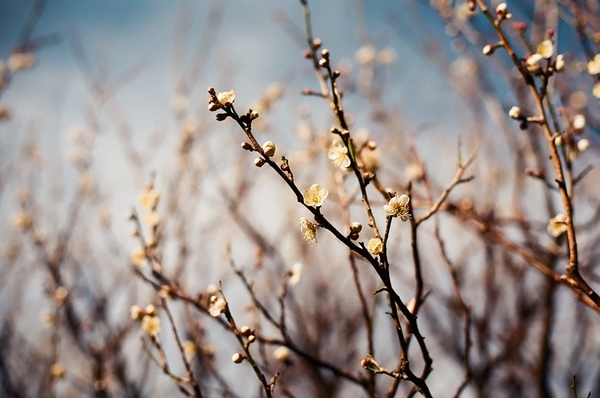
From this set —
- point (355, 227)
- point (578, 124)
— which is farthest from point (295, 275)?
point (578, 124)

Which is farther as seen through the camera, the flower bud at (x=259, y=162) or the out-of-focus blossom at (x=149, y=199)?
the out-of-focus blossom at (x=149, y=199)

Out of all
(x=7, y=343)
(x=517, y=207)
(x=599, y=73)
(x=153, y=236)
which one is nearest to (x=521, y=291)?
(x=517, y=207)

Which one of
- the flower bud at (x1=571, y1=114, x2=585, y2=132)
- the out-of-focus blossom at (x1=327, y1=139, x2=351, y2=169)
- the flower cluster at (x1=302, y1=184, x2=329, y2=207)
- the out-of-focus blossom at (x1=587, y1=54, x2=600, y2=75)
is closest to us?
the flower cluster at (x1=302, y1=184, x2=329, y2=207)

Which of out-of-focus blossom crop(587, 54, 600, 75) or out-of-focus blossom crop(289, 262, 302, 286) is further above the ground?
out-of-focus blossom crop(587, 54, 600, 75)

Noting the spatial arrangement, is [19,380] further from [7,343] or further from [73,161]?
[73,161]

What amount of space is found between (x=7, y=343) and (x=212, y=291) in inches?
152

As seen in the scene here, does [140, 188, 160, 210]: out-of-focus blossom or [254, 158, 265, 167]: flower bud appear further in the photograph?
[140, 188, 160, 210]: out-of-focus blossom

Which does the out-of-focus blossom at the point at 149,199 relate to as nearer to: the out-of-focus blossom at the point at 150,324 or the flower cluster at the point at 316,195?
the out-of-focus blossom at the point at 150,324

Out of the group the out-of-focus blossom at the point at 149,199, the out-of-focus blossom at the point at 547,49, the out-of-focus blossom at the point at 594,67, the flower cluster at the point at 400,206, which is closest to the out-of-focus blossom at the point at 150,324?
the out-of-focus blossom at the point at 149,199

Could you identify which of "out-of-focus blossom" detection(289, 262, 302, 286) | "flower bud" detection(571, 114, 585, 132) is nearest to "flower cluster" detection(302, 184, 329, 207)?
"out-of-focus blossom" detection(289, 262, 302, 286)

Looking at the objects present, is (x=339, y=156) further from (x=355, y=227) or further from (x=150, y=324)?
(x=150, y=324)

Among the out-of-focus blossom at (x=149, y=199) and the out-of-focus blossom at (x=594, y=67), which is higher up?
the out-of-focus blossom at (x=594, y=67)

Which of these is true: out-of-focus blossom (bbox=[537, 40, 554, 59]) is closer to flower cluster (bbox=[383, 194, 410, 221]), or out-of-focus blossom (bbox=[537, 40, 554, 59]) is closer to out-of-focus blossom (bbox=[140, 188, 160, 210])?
flower cluster (bbox=[383, 194, 410, 221])

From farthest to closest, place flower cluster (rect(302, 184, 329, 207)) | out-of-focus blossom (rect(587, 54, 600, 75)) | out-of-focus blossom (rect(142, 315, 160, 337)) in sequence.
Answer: out-of-focus blossom (rect(142, 315, 160, 337))
out-of-focus blossom (rect(587, 54, 600, 75))
flower cluster (rect(302, 184, 329, 207))
